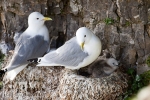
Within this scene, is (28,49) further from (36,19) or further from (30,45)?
(36,19)

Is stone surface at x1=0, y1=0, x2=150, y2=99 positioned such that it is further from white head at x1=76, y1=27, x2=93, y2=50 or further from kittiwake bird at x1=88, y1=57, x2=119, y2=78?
white head at x1=76, y1=27, x2=93, y2=50

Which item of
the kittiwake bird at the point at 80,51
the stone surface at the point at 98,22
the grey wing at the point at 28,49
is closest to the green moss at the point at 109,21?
the stone surface at the point at 98,22

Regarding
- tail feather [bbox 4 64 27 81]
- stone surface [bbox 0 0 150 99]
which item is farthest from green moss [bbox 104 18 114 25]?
tail feather [bbox 4 64 27 81]

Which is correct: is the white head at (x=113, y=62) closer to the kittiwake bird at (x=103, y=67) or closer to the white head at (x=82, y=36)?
the kittiwake bird at (x=103, y=67)

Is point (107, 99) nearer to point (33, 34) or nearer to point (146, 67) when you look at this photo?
point (146, 67)

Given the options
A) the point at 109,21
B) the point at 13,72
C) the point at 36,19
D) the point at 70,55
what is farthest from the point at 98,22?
the point at 13,72

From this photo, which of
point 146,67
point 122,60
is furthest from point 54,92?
point 146,67

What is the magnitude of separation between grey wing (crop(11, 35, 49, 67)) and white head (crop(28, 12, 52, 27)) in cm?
18

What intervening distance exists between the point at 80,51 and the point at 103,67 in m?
0.40

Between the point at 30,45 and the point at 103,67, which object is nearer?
the point at 103,67

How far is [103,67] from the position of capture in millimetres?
3363

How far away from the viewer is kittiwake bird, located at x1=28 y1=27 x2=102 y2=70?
3090mm

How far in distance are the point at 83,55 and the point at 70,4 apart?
91cm

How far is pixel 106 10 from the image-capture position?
3.38 metres
